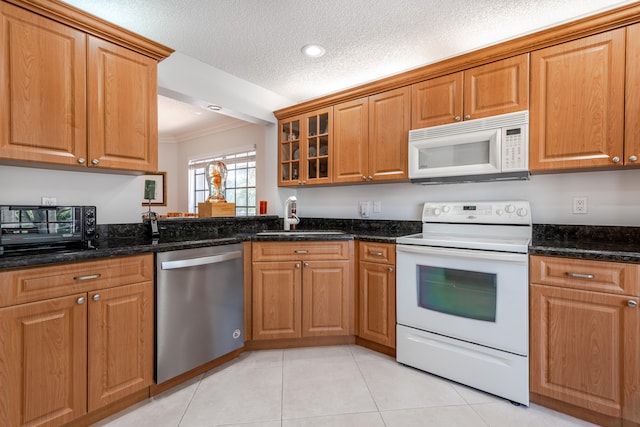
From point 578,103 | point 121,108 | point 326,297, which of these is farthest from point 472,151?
point 121,108

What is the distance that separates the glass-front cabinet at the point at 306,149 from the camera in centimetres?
295

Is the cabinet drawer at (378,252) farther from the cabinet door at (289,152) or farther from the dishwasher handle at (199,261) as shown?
the cabinet door at (289,152)

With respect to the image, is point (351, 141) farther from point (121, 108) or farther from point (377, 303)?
point (121, 108)

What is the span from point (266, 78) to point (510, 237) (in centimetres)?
243

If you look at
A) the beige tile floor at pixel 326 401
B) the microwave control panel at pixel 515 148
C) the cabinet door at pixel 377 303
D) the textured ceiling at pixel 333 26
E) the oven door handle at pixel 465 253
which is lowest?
the beige tile floor at pixel 326 401

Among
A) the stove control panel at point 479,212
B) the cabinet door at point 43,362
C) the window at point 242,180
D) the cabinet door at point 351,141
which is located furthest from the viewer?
the window at point 242,180

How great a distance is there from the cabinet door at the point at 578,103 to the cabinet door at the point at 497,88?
6 centimetres

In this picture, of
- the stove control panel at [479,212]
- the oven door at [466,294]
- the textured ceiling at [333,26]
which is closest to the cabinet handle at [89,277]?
the textured ceiling at [333,26]

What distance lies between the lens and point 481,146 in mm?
2113

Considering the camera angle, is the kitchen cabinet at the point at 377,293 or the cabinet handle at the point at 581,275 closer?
the cabinet handle at the point at 581,275

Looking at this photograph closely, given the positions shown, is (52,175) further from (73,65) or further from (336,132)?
(336,132)

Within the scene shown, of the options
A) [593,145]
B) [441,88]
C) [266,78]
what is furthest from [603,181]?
[266,78]

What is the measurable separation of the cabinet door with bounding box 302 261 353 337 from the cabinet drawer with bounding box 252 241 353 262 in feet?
0.18

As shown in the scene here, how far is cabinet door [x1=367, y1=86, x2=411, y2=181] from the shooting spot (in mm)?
2453
